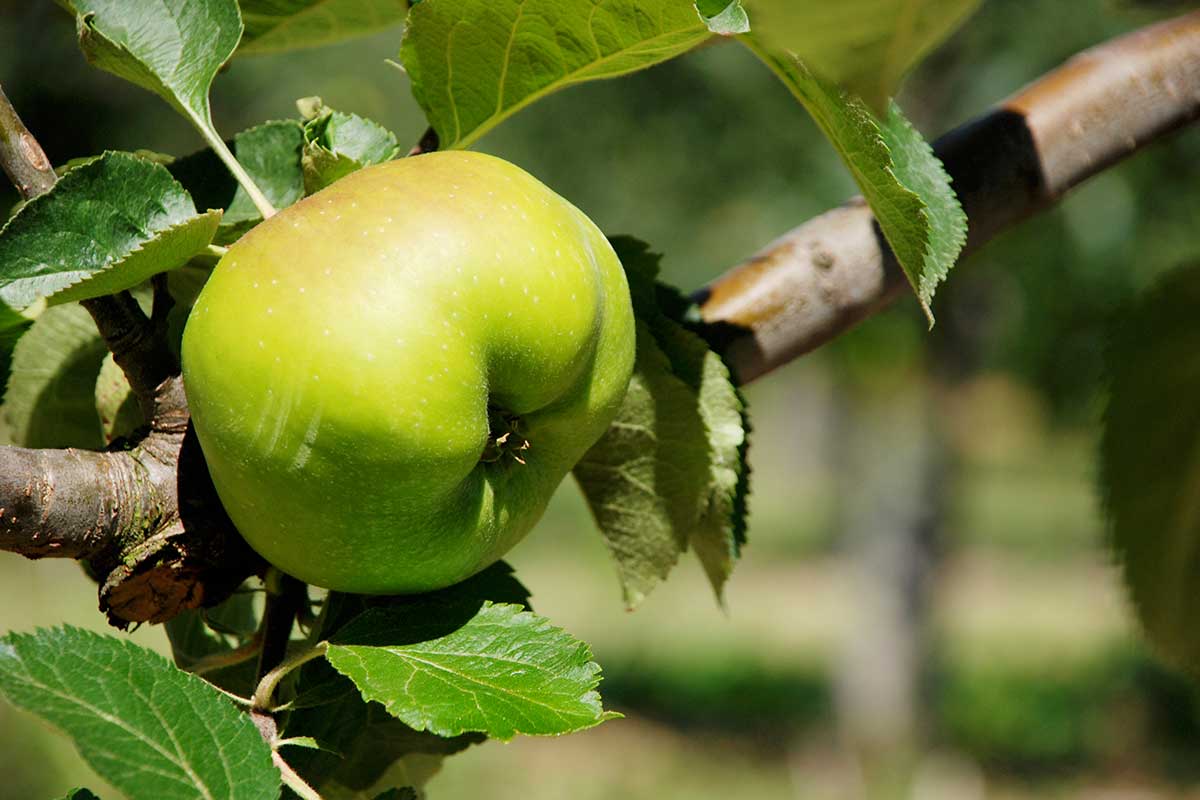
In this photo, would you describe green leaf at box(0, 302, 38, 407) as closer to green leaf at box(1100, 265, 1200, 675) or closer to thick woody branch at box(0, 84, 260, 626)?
thick woody branch at box(0, 84, 260, 626)

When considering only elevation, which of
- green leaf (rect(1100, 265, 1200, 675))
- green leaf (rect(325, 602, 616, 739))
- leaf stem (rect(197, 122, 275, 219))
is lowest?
green leaf (rect(1100, 265, 1200, 675))

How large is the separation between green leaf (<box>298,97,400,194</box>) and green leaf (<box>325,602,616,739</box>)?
0.23 meters

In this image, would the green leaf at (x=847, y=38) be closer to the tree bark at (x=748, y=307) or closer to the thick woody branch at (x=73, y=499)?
the tree bark at (x=748, y=307)

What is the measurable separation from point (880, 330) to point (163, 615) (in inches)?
189

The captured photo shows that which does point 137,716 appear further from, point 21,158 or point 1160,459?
point 1160,459

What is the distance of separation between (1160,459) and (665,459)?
625 mm

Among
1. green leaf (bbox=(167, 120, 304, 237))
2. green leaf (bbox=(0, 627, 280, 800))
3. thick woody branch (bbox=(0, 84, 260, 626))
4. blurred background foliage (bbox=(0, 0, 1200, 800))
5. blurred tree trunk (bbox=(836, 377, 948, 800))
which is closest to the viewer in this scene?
green leaf (bbox=(0, 627, 280, 800))

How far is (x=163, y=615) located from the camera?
2.06ft

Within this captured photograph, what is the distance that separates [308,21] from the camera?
824mm

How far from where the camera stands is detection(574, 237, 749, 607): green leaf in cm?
75

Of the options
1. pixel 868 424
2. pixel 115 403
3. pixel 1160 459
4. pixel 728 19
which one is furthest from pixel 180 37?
pixel 868 424

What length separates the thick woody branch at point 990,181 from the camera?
2.77 feet

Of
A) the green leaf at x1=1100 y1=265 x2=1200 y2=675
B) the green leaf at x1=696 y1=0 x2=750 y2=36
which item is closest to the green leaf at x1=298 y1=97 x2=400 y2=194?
the green leaf at x1=696 y1=0 x2=750 y2=36

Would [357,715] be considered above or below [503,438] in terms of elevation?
below
